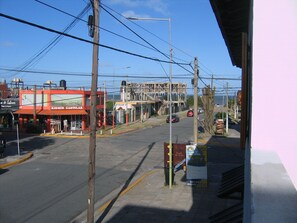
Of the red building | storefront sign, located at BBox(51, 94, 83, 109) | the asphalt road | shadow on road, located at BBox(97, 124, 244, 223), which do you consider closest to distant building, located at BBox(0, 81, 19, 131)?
the red building

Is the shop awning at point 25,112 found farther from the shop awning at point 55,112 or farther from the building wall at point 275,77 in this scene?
the building wall at point 275,77

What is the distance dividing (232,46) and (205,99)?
32662 millimetres

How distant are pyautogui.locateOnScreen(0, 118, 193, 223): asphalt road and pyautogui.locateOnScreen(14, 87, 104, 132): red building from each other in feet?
30.9

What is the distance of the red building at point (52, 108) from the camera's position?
143ft

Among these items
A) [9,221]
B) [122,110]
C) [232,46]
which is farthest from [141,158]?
[122,110]

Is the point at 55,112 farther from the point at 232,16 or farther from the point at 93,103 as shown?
the point at 232,16

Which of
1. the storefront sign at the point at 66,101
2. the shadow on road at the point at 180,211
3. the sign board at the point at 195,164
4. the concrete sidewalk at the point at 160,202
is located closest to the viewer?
the shadow on road at the point at 180,211

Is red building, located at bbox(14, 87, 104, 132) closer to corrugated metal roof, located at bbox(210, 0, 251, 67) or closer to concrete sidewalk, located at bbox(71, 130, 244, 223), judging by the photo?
concrete sidewalk, located at bbox(71, 130, 244, 223)

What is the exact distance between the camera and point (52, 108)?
43438 mm

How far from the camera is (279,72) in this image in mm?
3162

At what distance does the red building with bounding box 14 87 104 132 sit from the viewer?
43.6m

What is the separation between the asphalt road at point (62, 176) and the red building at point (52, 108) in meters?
9.41

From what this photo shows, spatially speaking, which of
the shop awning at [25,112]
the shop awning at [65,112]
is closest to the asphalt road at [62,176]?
the shop awning at [65,112]

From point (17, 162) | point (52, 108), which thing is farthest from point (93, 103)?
point (52, 108)
